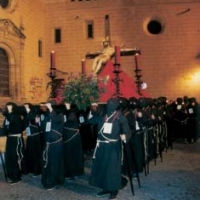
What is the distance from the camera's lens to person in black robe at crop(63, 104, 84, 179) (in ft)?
25.8

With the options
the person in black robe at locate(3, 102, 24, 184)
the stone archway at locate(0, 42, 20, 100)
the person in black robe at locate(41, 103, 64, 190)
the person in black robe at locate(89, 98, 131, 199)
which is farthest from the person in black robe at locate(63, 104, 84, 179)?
the stone archway at locate(0, 42, 20, 100)

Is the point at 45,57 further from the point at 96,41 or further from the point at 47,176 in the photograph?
the point at 47,176

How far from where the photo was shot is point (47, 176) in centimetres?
701

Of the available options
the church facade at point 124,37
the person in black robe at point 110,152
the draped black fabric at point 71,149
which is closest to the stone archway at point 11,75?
the church facade at point 124,37

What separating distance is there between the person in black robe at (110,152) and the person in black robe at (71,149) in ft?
4.88

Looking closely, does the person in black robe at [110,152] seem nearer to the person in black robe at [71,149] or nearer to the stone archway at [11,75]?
the person in black robe at [71,149]

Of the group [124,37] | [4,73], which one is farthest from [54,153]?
[124,37]

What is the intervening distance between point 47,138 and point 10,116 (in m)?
1.16

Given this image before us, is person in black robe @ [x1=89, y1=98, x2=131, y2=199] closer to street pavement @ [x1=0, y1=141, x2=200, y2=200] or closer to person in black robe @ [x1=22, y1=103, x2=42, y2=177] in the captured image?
street pavement @ [x1=0, y1=141, x2=200, y2=200]

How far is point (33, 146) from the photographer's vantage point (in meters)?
8.52

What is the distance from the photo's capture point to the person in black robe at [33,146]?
8367 mm

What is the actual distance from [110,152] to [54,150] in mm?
1409

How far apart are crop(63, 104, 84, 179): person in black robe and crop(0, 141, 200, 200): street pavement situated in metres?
0.21

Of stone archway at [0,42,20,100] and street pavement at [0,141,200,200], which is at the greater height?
stone archway at [0,42,20,100]
